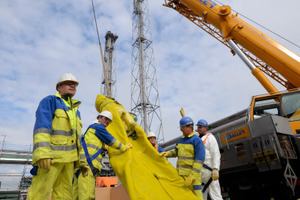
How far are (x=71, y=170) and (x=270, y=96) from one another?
4949 mm

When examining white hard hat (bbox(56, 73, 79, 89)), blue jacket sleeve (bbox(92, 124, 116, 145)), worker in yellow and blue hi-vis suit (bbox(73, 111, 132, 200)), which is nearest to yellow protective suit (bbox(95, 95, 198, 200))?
worker in yellow and blue hi-vis suit (bbox(73, 111, 132, 200))

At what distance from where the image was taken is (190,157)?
3.42 meters

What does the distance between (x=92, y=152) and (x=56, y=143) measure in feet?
3.04

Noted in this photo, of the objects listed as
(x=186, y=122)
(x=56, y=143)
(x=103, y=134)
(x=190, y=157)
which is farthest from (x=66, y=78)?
(x=190, y=157)

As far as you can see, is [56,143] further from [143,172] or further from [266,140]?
[266,140]

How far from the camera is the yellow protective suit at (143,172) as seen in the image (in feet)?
9.76

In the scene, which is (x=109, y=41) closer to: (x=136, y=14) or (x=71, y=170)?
(x=136, y=14)

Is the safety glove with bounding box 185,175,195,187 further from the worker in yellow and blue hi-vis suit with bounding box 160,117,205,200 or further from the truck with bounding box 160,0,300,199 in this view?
the truck with bounding box 160,0,300,199

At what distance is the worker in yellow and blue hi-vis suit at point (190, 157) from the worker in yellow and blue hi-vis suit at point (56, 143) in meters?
1.69

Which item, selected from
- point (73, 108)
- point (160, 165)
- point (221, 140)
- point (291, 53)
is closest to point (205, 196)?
point (160, 165)

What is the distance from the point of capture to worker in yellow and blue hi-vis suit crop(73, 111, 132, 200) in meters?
2.95

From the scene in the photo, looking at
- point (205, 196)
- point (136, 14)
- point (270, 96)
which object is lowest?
point (205, 196)

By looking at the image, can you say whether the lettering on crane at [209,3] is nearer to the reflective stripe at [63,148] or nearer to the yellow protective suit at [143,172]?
the yellow protective suit at [143,172]

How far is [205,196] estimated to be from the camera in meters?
3.57
